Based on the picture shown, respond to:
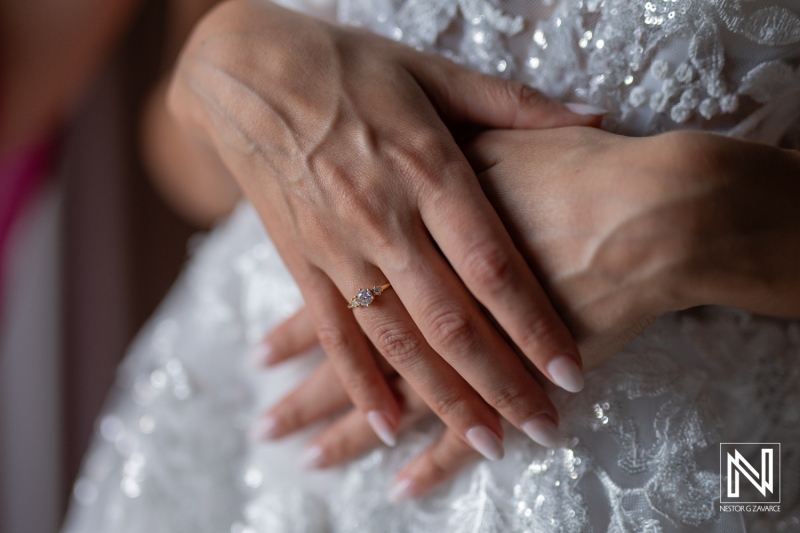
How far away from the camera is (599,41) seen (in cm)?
63

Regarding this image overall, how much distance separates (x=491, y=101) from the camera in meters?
0.67

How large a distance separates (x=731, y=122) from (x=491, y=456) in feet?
1.35

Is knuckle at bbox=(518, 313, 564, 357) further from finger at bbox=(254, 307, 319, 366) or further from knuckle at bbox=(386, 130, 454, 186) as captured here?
finger at bbox=(254, 307, 319, 366)

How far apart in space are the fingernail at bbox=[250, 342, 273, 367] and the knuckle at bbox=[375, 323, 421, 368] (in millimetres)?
240

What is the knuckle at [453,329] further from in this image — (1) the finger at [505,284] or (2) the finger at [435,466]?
(2) the finger at [435,466]

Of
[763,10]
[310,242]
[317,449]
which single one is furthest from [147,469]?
[763,10]

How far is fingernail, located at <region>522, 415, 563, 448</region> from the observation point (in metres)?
0.61

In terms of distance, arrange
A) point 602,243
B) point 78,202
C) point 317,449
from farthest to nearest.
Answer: point 78,202 < point 317,449 < point 602,243

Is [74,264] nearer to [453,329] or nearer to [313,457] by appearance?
[313,457]

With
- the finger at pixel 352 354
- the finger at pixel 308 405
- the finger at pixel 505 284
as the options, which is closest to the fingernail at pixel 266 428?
the finger at pixel 308 405

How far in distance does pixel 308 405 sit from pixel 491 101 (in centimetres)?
43

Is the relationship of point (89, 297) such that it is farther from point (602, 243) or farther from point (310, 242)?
point (602, 243)

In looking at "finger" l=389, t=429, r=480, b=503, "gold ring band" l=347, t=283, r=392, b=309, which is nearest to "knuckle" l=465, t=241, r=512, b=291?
"gold ring band" l=347, t=283, r=392, b=309
